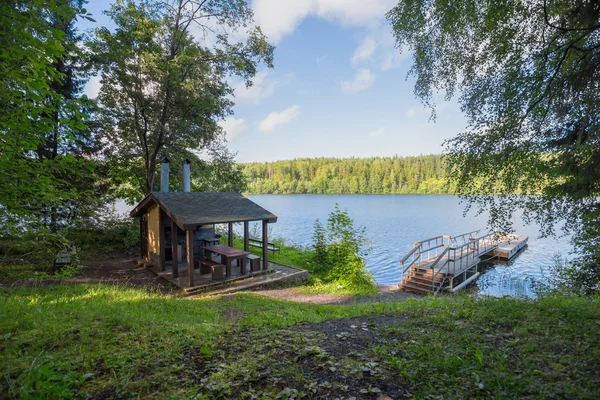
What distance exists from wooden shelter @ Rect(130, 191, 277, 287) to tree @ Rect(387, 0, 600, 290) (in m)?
7.14

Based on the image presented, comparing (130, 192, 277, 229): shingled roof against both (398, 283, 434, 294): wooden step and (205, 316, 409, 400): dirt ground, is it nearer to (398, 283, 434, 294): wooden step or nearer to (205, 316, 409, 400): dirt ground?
(205, 316, 409, 400): dirt ground

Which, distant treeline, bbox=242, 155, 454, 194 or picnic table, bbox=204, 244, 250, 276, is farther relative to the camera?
distant treeline, bbox=242, 155, 454, 194

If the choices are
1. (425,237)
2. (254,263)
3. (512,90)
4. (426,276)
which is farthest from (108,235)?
(425,237)

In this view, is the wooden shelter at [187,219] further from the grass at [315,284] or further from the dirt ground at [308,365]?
the dirt ground at [308,365]

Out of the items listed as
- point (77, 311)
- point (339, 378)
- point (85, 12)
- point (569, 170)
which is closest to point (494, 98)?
point (569, 170)

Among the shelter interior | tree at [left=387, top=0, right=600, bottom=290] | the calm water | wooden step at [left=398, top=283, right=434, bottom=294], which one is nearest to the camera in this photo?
tree at [left=387, top=0, right=600, bottom=290]

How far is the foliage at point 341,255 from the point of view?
1150 centimetres

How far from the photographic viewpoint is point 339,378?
248 centimetres

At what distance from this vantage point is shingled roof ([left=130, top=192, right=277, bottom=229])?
8883 millimetres

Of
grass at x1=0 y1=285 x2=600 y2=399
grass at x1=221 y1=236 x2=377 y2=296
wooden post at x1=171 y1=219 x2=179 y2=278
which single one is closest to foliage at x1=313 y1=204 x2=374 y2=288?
grass at x1=221 y1=236 x2=377 y2=296

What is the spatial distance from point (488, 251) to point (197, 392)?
67.5 feet

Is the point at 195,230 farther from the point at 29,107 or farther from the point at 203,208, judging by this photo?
the point at 29,107

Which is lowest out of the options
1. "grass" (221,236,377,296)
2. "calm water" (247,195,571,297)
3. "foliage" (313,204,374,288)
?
"calm water" (247,195,571,297)

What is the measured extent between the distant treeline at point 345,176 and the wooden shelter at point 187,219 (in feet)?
167
